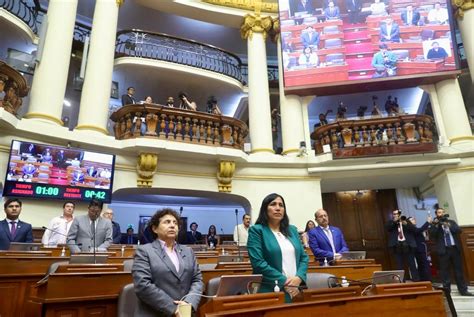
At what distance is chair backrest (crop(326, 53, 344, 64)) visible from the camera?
719cm

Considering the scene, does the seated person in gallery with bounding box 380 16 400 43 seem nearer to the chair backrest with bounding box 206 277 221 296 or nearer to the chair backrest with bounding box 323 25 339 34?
the chair backrest with bounding box 323 25 339 34

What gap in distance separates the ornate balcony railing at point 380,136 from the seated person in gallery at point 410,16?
2238 millimetres

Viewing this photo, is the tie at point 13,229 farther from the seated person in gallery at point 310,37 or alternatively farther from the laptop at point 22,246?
the seated person in gallery at point 310,37

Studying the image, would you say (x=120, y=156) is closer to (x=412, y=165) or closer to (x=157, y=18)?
(x=157, y=18)

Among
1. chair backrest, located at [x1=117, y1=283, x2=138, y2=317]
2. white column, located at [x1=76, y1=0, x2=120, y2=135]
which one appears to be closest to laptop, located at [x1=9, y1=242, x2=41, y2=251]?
chair backrest, located at [x1=117, y1=283, x2=138, y2=317]

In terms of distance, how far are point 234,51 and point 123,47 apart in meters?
3.33

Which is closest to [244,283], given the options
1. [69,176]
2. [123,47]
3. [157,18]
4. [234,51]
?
[69,176]

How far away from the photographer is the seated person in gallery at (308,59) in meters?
7.25

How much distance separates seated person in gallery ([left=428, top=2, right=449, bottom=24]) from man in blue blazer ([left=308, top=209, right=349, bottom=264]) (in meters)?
6.15

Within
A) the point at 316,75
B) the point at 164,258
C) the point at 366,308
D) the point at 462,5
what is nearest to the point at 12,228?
the point at 164,258

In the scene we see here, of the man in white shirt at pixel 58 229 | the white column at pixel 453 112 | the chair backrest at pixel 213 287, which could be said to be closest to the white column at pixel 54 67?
the man in white shirt at pixel 58 229

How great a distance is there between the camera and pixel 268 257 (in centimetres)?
213

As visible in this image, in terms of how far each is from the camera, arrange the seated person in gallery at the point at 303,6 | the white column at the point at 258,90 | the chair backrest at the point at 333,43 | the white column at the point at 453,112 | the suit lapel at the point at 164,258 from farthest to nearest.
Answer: the seated person in gallery at the point at 303,6 < the chair backrest at the point at 333,43 < the white column at the point at 258,90 < the white column at the point at 453,112 < the suit lapel at the point at 164,258

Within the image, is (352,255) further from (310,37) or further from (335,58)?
(310,37)
